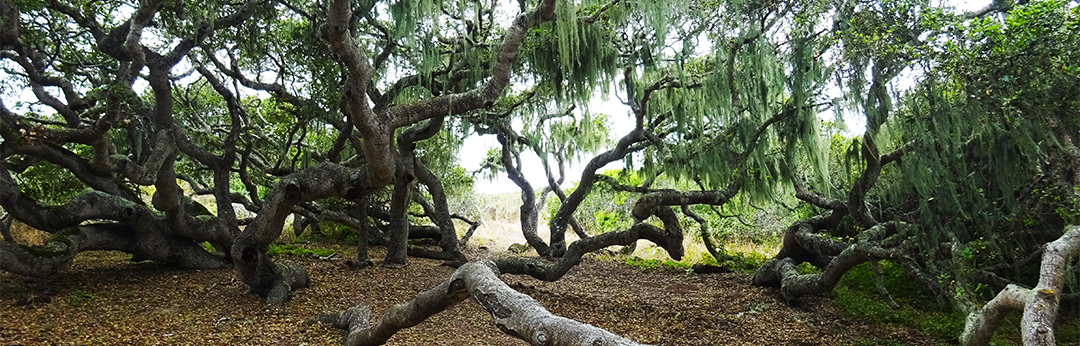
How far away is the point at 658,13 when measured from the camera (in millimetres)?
5699

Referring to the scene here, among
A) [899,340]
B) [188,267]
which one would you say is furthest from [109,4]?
[899,340]

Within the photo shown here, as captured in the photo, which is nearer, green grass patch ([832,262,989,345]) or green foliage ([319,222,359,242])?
green grass patch ([832,262,989,345])

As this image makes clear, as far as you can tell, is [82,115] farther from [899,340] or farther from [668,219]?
[899,340]

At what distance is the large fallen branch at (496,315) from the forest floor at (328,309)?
0.84 meters

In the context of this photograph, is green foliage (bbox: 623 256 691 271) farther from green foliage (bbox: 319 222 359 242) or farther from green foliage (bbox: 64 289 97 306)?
green foliage (bbox: 64 289 97 306)

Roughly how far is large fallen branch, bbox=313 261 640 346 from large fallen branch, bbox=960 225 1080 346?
200 centimetres

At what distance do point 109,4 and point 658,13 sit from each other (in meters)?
6.07

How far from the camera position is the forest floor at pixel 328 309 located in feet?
13.6

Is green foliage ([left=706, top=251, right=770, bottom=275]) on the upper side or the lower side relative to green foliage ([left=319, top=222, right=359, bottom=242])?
lower

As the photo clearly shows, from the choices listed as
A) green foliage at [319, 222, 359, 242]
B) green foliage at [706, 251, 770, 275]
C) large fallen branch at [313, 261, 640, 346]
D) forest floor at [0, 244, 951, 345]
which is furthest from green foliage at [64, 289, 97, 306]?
green foliage at [706, 251, 770, 275]

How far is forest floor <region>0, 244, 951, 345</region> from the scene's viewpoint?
4.15 metres

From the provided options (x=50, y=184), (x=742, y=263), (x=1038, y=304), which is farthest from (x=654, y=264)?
(x=50, y=184)

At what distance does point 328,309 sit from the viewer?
5070 millimetres

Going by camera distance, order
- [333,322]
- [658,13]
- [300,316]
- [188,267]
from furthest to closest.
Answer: [188,267], [658,13], [300,316], [333,322]
